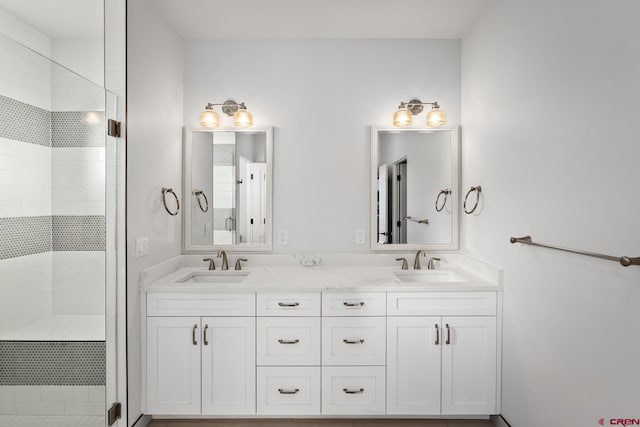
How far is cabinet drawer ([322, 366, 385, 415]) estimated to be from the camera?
6.98 ft

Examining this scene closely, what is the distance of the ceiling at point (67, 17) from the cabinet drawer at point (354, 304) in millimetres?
1963

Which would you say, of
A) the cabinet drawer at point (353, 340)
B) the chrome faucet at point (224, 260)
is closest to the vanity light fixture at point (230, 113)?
the chrome faucet at point (224, 260)

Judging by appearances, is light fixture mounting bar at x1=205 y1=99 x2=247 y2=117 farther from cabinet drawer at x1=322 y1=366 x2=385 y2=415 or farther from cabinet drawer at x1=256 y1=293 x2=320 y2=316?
cabinet drawer at x1=322 y1=366 x2=385 y2=415

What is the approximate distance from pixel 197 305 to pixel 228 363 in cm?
39

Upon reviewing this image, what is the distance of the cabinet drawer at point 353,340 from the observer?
6.97ft

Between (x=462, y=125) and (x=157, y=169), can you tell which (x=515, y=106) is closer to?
(x=462, y=125)

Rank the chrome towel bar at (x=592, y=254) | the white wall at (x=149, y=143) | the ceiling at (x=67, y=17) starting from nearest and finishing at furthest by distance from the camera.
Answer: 1. the chrome towel bar at (x=592, y=254)
2. the ceiling at (x=67, y=17)
3. the white wall at (x=149, y=143)

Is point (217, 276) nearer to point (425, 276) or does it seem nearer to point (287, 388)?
point (287, 388)

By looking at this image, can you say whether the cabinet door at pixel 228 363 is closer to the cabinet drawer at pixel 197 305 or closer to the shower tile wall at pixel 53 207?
the cabinet drawer at pixel 197 305

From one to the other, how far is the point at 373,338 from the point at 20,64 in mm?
2111

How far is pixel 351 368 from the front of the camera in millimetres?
2127

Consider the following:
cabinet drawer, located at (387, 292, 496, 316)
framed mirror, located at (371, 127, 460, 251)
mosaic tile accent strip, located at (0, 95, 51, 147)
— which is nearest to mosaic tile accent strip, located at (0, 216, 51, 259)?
mosaic tile accent strip, located at (0, 95, 51, 147)

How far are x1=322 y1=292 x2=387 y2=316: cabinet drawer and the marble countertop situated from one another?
0.12ft

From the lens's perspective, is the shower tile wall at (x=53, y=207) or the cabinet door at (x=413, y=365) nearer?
the shower tile wall at (x=53, y=207)
